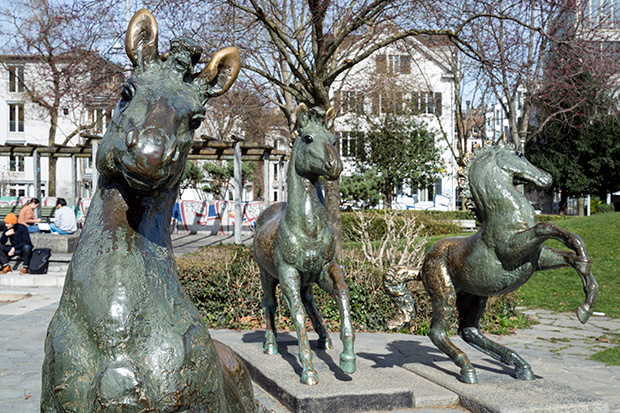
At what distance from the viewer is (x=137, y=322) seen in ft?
4.80

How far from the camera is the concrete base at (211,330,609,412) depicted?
165 inches

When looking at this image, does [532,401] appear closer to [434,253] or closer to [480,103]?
[434,253]

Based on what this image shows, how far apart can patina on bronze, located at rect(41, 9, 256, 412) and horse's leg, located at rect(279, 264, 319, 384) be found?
2.98 metres

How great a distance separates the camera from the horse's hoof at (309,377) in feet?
14.8

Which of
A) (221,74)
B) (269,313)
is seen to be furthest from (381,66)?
(221,74)

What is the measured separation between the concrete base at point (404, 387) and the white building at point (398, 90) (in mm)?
7565

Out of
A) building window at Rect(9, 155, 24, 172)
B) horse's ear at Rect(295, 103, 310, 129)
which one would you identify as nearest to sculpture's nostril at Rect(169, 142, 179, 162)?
horse's ear at Rect(295, 103, 310, 129)

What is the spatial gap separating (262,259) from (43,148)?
17.3 m

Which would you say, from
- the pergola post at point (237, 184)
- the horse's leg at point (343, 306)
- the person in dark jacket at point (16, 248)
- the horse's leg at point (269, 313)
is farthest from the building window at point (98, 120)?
the horse's leg at point (343, 306)

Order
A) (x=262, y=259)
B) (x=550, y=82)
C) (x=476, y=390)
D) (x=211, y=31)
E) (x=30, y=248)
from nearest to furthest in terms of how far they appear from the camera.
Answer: (x=476, y=390)
(x=262, y=259)
(x=211, y=31)
(x=550, y=82)
(x=30, y=248)

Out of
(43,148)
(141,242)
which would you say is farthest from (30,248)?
(141,242)

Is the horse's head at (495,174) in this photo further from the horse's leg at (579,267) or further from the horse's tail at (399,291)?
the horse's tail at (399,291)

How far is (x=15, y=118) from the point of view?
157ft

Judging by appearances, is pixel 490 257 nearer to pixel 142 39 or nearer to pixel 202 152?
pixel 142 39
